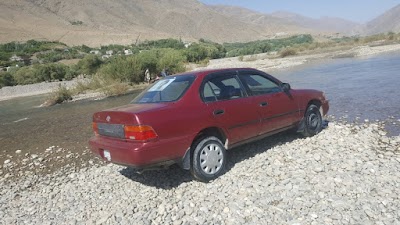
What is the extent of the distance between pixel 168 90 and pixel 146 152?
4.56 feet

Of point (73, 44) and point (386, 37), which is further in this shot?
→ point (73, 44)

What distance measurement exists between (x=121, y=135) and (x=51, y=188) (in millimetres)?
2217

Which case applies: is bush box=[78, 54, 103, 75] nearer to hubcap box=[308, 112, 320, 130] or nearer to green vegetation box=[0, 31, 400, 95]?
green vegetation box=[0, 31, 400, 95]

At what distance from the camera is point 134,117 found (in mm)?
5344

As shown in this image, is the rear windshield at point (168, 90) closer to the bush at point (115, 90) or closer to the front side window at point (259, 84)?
the front side window at point (259, 84)

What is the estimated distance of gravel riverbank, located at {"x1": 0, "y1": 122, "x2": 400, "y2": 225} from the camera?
4.75 meters

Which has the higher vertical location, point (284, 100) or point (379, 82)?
point (284, 100)

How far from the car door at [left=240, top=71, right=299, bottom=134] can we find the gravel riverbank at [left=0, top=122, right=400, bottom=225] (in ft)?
1.83

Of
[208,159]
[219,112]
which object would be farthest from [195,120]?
[208,159]

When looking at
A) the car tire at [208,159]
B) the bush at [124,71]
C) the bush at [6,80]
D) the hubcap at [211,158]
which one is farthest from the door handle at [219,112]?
the bush at [6,80]

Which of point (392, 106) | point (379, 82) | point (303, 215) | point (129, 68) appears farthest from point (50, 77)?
point (303, 215)

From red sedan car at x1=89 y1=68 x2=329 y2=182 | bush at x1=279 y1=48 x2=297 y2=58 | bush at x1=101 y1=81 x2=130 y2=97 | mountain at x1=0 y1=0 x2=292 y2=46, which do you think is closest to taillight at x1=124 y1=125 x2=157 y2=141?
red sedan car at x1=89 y1=68 x2=329 y2=182

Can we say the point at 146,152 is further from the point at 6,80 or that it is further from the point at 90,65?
the point at 6,80

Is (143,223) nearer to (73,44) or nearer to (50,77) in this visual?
(50,77)
